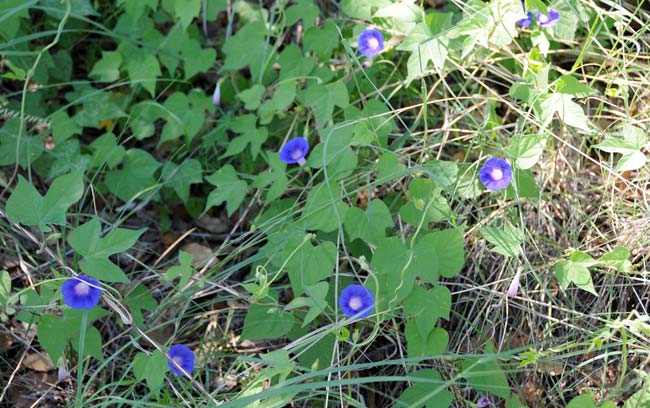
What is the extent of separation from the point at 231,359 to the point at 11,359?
28.5 inches

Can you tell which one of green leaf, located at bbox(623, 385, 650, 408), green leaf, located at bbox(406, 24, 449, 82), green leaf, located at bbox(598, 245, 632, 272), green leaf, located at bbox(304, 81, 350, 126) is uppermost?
green leaf, located at bbox(406, 24, 449, 82)

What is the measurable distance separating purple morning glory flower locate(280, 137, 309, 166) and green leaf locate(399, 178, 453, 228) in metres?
0.38

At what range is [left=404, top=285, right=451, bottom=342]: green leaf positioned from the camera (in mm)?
1985

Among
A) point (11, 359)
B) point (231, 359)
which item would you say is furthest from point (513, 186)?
point (11, 359)

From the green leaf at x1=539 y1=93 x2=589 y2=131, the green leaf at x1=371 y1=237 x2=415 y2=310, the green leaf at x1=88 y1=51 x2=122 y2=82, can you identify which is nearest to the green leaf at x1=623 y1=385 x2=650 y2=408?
the green leaf at x1=371 y1=237 x2=415 y2=310

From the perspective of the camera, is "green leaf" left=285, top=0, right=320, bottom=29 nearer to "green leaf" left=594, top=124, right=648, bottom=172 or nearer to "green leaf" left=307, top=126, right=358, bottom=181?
"green leaf" left=307, top=126, right=358, bottom=181

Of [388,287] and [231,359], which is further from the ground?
[388,287]

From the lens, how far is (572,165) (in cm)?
246

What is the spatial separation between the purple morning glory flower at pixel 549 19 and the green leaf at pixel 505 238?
28.3 inches

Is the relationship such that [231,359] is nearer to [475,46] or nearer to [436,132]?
[436,132]

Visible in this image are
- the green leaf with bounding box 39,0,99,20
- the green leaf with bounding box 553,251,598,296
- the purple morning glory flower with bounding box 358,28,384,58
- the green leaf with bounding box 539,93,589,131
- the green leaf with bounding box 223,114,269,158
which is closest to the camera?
the green leaf with bounding box 553,251,598,296

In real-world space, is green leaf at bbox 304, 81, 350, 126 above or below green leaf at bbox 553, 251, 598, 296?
above

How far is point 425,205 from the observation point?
216cm

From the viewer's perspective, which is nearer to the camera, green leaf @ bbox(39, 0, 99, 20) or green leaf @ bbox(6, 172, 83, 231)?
green leaf @ bbox(6, 172, 83, 231)
